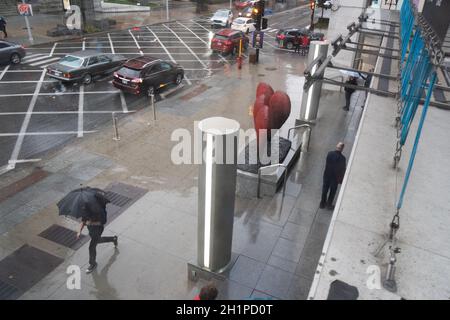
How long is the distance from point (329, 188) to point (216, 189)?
14.2 feet

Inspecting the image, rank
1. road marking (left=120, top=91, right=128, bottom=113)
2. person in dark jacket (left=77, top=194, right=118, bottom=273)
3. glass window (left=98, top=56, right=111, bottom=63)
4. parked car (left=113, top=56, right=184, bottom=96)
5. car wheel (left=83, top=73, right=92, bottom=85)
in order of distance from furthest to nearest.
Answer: glass window (left=98, top=56, right=111, bottom=63)
car wheel (left=83, top=73, right=92, bottom=85)
parked car (left=113, top=56, right=184, bottom=96)
road marking (left=120, top=91, right=128, bottom=113)
person in dark jacket (left=77, top=194, right=118, bottom=273)

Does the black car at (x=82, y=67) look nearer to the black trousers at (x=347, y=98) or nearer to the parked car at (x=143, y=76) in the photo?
the parked car at (x=143, y=76)

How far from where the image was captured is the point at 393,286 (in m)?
3.88

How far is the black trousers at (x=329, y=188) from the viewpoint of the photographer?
8.66m

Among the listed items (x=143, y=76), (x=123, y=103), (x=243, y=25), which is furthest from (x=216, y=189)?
(x=243, y=25)

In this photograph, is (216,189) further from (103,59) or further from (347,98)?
(103,59)

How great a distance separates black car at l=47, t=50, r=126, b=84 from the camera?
17781 millimetres

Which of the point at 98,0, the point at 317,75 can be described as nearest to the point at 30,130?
the point at 317,75

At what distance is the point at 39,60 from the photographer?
2275 centimetres

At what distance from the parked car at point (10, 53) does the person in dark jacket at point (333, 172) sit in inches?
783

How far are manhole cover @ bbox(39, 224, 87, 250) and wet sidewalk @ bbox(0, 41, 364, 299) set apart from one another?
0.04 m

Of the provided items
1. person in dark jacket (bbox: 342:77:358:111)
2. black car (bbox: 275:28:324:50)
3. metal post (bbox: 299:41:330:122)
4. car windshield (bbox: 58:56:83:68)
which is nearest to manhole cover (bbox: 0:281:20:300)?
metal post (bbox: 299:41:330:122)

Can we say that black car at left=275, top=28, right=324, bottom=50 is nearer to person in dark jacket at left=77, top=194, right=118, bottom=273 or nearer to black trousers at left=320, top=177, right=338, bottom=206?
black trousers at left=320, top=177, right=338, bottom=206
